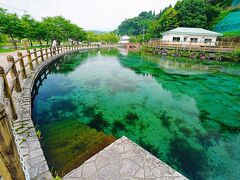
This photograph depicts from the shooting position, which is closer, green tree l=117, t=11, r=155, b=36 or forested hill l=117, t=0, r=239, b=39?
forested hill l=117, t=0, r=239, b=39

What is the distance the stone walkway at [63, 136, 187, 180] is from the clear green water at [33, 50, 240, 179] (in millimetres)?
403

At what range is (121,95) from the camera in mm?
6746

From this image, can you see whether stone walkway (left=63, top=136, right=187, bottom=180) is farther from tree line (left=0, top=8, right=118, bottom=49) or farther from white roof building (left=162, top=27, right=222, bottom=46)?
white roof building (left=162, top=27, right=222, bottom=46)

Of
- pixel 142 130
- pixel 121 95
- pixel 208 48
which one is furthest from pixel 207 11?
pixel 142 130

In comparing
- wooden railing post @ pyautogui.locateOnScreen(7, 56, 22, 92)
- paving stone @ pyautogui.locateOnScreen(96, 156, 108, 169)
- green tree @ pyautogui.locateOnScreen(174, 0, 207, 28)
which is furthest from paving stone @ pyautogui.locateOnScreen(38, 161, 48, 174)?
green tree @ pyautogui.locateOnScreen(174, 0, 207, 28)

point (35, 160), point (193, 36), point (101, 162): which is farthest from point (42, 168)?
point (193, 36)

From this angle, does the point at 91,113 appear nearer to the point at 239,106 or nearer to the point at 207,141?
the point at 207,141

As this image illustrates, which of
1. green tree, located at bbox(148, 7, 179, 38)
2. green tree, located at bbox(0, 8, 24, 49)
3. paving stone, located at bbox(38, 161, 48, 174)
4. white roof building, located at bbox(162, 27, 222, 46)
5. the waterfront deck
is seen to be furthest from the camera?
green tree, located at bbox(148, 7, 179, 38)

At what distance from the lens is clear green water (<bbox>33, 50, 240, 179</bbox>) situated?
308 centimetres

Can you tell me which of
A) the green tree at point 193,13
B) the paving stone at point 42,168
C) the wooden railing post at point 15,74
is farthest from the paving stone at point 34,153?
the green tree at point 193,13

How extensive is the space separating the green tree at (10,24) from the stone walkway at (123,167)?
907 inches

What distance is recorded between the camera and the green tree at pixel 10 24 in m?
17.7

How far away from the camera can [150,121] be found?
4.65 m

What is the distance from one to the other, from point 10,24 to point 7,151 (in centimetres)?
2371
